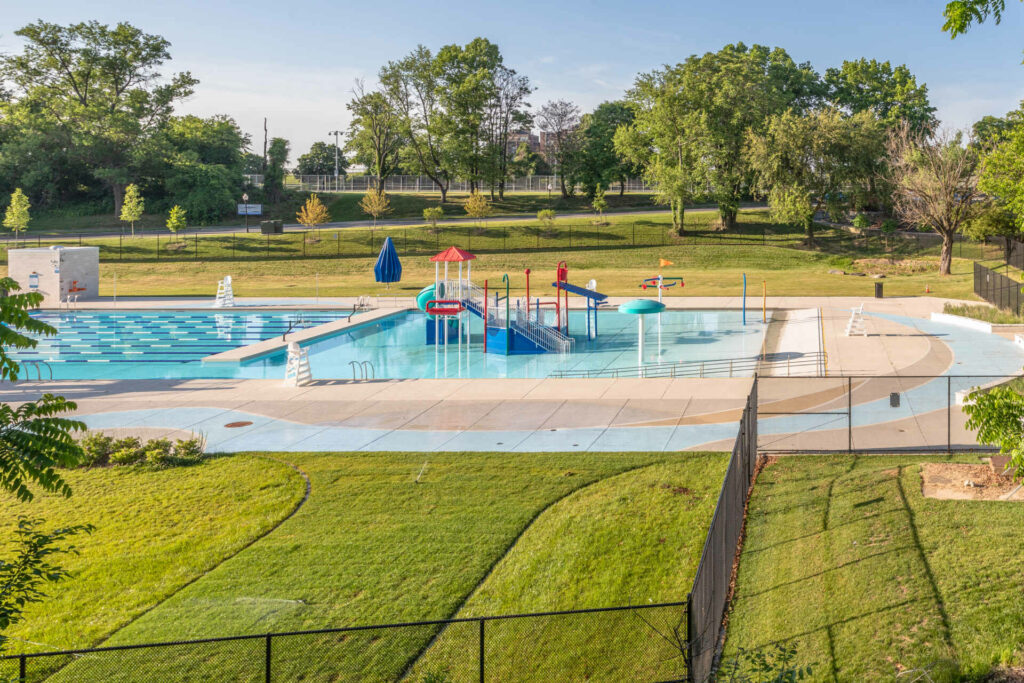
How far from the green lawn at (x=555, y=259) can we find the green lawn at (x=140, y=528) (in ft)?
117

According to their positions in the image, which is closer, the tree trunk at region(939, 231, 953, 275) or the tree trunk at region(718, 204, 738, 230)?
the tree trunk at region(939, 231, 953, 275)

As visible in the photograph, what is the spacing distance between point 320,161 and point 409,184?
1797cm

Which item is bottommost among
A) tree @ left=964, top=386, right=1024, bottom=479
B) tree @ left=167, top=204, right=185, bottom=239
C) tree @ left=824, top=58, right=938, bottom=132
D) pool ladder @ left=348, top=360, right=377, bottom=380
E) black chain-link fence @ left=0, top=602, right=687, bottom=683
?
black chain-link fence @ left=0, top=602, right=687, bottom=683

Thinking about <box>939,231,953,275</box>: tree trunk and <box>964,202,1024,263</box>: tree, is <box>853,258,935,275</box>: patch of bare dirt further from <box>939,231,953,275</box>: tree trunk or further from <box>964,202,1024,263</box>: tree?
<box>964,202,1024,263</box>: tree

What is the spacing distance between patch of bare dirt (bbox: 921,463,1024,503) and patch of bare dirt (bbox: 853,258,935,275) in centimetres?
4564

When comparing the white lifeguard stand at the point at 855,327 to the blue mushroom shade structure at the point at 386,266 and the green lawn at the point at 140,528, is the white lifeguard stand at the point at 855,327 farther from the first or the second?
the green lawn at the point at 140,528

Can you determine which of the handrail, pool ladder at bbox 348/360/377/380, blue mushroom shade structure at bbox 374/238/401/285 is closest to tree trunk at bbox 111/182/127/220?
blue mushroom shade structure at bbox 374/238/401/285

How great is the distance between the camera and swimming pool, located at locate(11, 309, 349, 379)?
30.4 metres

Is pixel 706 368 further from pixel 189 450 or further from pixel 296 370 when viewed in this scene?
pixel 189 450

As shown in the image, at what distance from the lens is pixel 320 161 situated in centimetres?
12194

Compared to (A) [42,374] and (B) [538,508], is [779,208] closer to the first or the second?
(A) [42,374]

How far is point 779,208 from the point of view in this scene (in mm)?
66312

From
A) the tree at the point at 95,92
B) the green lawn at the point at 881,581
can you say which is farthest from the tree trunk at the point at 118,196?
the green lawn at the point at 881,581

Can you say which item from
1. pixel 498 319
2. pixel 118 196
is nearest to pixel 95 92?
pixel 118 196
